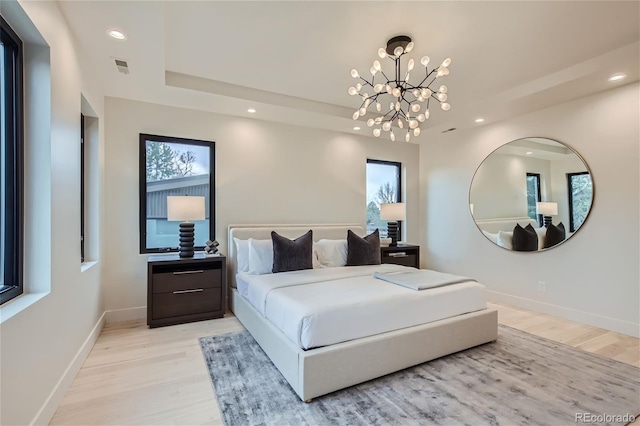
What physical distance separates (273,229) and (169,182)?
1474 millimetres

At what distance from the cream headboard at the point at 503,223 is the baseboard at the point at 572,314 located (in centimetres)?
95

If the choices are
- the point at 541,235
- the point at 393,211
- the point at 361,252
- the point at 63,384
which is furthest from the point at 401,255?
the point at 63,384

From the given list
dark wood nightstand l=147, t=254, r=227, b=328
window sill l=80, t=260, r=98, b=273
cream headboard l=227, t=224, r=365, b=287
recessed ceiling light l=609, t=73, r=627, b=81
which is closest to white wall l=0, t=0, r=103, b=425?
window sill l=80, t=260, r=98, b=273

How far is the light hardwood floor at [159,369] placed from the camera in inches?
74.6

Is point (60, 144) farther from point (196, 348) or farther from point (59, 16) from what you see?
point (196, 348)

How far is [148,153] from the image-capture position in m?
3.78

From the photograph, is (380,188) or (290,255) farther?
(380,188)

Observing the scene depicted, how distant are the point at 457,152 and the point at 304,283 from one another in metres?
3.73

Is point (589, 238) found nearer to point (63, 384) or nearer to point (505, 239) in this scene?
point (505, 239)

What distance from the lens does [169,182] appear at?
3.91m

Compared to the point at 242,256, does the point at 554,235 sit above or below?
→ above

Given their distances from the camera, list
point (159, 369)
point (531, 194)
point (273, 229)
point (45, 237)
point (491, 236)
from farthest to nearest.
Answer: point (491, 236), point (273, 229), point (531, 194), point (159, 369), point (45, 237)

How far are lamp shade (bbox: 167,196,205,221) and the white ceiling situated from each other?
1.21 m

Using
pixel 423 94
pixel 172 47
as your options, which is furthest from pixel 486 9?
pixel 172 47
